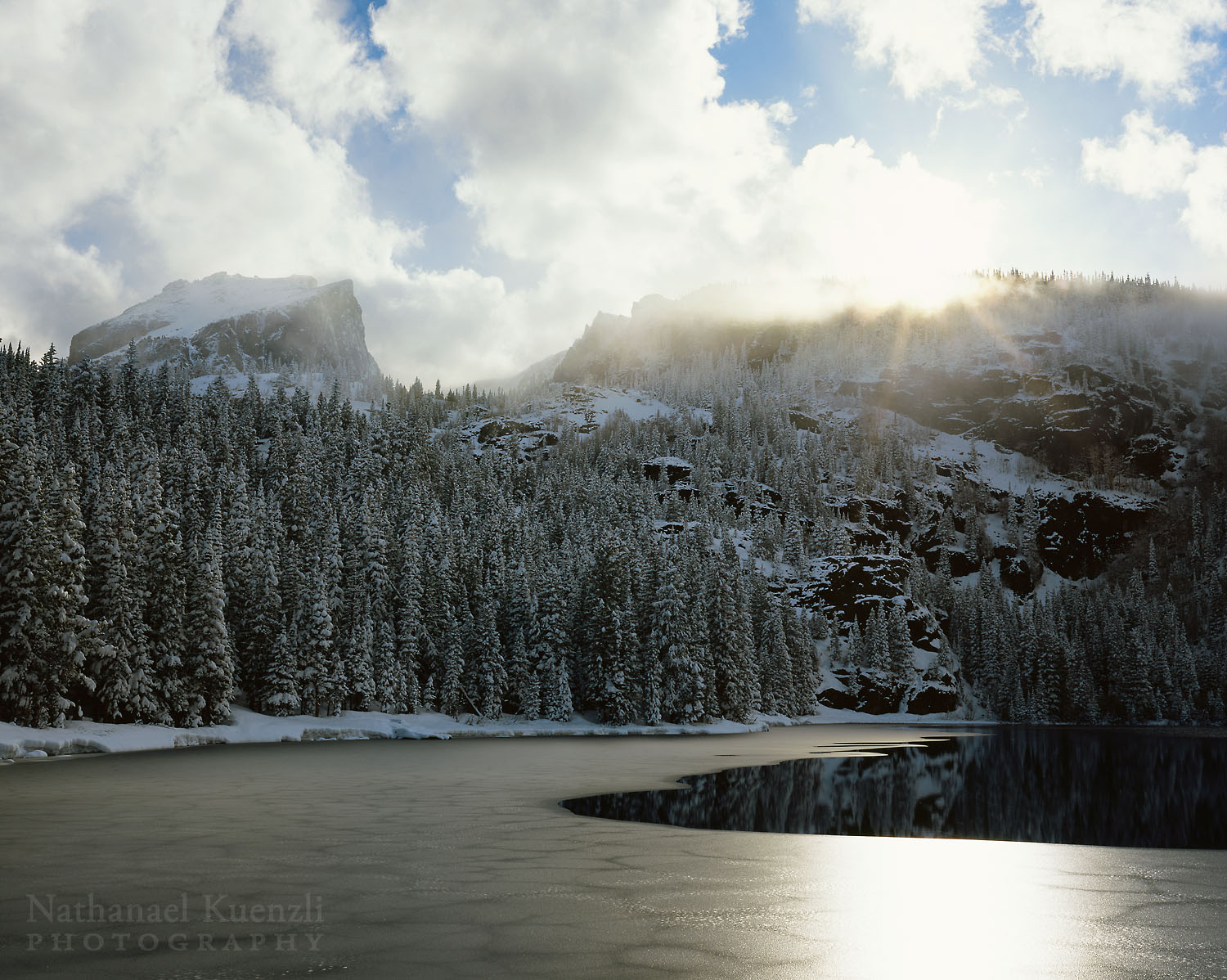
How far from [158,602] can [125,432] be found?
263 ft

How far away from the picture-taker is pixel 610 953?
Answer: 834cm

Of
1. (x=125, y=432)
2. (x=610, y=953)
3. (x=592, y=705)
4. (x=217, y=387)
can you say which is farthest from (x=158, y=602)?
(x=217, y=387)

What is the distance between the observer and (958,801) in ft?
87.5

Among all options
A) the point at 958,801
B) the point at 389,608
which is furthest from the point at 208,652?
the point at 958,801

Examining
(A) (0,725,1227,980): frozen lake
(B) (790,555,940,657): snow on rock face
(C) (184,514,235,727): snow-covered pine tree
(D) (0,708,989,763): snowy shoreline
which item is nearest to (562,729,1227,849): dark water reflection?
(A) (0,725,1227,980): frozen lake

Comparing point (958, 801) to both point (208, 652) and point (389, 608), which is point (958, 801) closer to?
point (208, 652)

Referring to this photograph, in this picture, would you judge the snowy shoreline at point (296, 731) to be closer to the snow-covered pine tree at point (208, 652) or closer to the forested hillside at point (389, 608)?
Result: the snow-covered pine tree at point (208, 652)

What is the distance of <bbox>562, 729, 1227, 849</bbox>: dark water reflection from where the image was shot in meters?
19.9

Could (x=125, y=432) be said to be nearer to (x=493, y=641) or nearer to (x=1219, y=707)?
(x=493, y=641)

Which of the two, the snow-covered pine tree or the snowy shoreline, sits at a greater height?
the snow-covered pine tree

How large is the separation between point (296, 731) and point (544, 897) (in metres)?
52.3

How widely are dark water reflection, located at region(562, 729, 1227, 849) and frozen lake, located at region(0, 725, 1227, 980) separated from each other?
205 centimetres

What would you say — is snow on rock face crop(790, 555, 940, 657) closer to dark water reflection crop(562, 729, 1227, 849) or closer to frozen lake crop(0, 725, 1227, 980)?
dark water reflection crop(562, 729, 1227, 849)

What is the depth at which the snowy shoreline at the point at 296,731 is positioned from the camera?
40.8 meters
